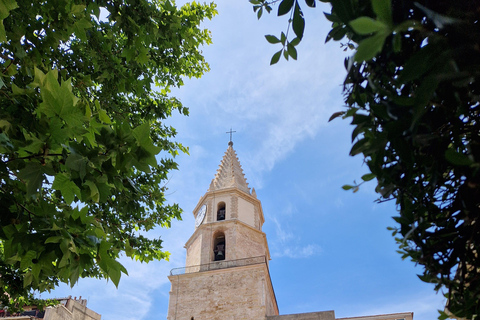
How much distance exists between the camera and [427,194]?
1869mm

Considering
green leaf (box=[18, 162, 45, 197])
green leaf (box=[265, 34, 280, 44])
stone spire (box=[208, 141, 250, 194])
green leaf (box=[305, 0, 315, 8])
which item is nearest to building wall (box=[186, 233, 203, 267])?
stone spire (box=[208, 141, 250, 194])

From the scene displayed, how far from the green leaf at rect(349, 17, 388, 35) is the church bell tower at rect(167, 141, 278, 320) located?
20.6 metres

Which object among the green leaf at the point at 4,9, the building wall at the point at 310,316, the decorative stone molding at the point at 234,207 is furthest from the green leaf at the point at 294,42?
the decorative stone molding at the point at 234,207

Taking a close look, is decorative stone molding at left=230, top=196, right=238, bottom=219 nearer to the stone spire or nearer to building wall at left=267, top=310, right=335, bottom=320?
the stone spire

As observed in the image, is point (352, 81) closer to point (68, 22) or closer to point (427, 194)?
point (427, 194)

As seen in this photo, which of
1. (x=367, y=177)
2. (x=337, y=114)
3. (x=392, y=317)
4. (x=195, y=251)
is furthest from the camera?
(x=195, y=251)

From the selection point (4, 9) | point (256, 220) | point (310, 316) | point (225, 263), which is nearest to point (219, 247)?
point (225, 263)

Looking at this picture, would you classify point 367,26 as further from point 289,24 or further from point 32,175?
→ point 32,175

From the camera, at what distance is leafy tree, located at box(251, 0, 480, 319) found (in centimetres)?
105

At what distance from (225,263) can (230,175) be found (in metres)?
8.11

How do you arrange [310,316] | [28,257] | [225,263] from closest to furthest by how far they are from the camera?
[28,257], [310,316], [225,263]

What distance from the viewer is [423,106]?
104 cm

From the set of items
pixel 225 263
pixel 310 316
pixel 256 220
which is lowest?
pixel 310 316

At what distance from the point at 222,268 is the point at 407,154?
846 inches
